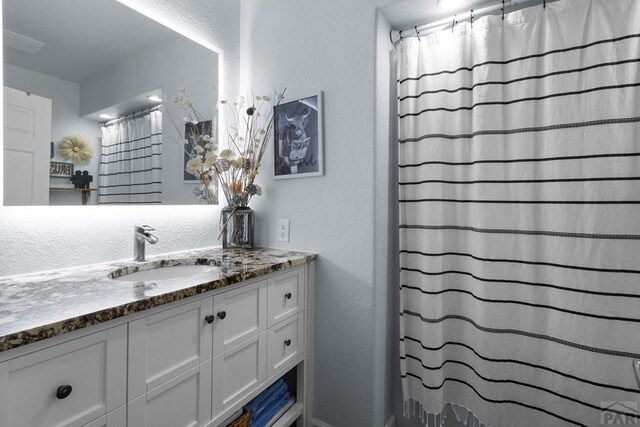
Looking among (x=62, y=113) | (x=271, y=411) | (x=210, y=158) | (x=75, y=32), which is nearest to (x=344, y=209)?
(x=210, y=158)

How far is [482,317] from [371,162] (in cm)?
85

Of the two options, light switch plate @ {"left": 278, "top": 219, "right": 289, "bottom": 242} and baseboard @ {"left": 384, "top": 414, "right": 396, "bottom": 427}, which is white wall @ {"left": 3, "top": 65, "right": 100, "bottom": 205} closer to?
light switch plate @ {"left": 278, "top": 219, "right": 289, "bottom": 242}

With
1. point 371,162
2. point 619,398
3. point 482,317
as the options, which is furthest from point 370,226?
point 619,398

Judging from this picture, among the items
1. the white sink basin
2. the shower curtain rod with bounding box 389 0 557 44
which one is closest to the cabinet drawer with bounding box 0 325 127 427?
the white sink basin

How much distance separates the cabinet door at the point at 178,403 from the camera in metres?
0.86

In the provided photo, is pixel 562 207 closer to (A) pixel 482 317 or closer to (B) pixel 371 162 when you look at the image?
(A) pixel 482 317

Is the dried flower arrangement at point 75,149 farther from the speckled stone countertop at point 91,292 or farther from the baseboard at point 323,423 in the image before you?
the baseboard at point 323,423

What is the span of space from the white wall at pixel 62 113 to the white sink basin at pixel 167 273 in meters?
0.36

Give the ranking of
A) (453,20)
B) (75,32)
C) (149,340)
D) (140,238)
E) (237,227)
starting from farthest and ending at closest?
(237,227)
(453,20)
(140,238)
(75,32)
(149,340)

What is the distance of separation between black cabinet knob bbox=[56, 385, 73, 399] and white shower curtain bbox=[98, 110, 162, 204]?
0.83m

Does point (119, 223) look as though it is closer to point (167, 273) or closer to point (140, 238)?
point (140, 238)

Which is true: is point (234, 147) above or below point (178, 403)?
above

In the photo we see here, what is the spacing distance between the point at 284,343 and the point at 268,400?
0.27 m

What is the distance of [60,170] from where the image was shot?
1194 millimetres
